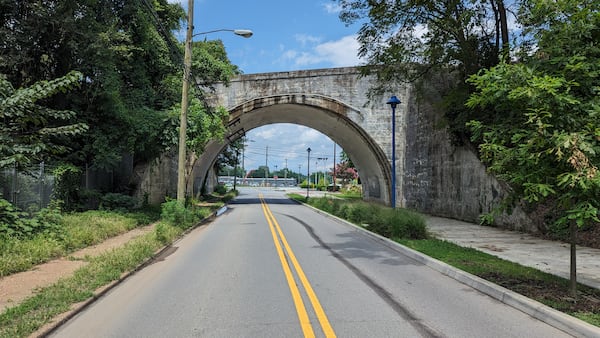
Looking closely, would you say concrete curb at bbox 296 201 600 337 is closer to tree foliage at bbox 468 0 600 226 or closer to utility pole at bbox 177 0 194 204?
tree foliage at bbox 468 0 600 226

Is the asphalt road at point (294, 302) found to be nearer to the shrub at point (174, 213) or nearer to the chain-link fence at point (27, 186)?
the chain-link fence at point (27, 186)

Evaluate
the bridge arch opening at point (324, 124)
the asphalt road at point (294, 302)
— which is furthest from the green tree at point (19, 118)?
the bridge arch opening at point (324, 124)

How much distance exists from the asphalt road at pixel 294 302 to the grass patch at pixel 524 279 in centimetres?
55

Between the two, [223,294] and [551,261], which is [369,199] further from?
[223,294]

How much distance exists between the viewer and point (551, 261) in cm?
952

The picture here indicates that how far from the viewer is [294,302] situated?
19.8 feet

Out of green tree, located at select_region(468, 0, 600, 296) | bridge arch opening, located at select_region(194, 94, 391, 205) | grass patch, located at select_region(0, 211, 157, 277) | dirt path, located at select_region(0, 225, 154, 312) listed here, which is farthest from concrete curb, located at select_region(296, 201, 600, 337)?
bridge arch opening, located at select_region(194, 94, 391, 205)

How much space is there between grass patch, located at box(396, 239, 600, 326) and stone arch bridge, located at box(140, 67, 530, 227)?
10.1 m

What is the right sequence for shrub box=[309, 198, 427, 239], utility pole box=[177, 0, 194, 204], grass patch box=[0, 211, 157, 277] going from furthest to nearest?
utility pole box=[177, 0, 194, 204]
shrub box=[309, 198, 427, 239]
grass patch box=[0, 211, 157, 277]

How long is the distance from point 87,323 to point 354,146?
2922 cm

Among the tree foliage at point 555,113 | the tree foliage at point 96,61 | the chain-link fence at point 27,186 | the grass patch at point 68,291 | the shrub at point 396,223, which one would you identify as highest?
the tree foliage at point 96,61

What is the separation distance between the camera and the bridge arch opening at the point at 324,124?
2888 centimetres

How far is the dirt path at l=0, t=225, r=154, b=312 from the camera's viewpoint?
616cm

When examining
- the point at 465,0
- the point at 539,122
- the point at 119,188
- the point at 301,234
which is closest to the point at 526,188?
the point at 539,122
